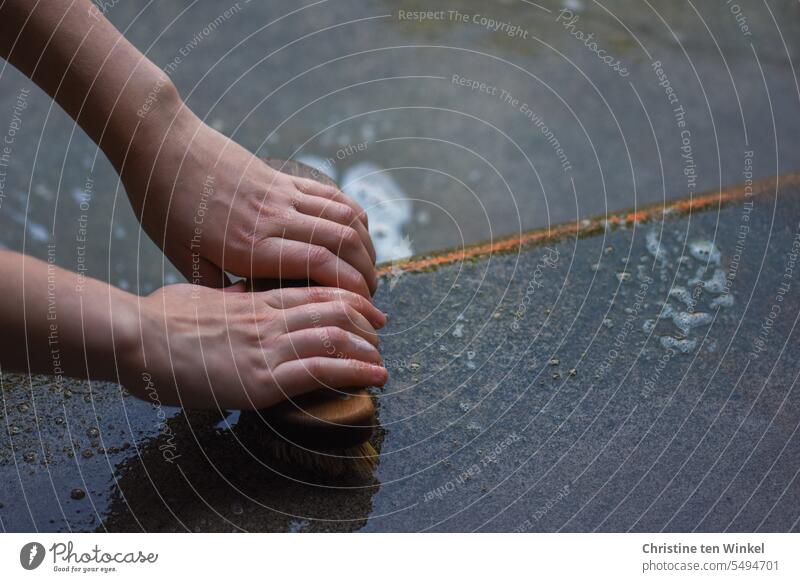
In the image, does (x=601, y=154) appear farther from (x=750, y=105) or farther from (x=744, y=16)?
(x=744, y=16)

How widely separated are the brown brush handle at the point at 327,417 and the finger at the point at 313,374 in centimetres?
1

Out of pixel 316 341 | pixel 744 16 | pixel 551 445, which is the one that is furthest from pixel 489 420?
pixel 744 16

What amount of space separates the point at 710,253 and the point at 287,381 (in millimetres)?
524

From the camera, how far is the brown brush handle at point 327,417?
0.73 metres

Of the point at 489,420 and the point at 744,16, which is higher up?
the point at 744,16

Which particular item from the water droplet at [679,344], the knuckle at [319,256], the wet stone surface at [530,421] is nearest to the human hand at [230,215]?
the knuckle at [319,256]

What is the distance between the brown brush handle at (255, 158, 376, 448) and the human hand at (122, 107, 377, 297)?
13cm

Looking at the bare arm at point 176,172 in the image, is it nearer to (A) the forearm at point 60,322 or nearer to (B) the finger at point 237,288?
(B) the finger at point 237,288

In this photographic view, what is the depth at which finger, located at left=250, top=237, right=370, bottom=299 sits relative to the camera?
840 mm

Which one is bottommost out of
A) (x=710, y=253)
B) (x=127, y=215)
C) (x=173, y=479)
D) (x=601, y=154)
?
(x=173, y=479)

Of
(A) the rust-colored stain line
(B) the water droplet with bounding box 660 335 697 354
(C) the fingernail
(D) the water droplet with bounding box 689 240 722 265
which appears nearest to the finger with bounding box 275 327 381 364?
(C) the fingernail

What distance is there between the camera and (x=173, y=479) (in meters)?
0.77

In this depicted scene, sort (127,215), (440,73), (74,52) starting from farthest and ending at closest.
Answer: (440,73), (127,215), (74,52)

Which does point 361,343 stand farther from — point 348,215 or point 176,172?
point 176,172
